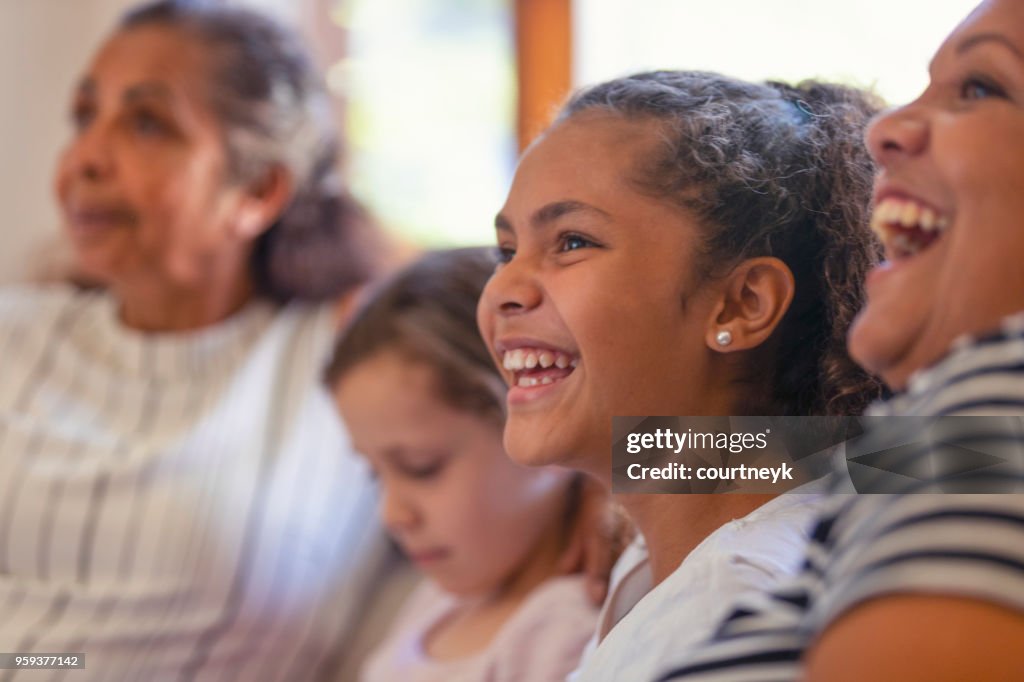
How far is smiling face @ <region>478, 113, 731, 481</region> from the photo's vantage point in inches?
29.7

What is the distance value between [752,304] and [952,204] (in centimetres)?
20

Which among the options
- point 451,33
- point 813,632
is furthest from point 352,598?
point 451,33

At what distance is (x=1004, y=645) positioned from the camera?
449 mm

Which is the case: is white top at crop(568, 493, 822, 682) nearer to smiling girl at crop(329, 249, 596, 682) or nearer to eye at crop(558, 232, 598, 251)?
eye at crop(558, 232, 598, 251)

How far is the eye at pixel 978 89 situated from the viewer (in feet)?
1.89

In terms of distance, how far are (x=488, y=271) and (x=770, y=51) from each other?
756 mm

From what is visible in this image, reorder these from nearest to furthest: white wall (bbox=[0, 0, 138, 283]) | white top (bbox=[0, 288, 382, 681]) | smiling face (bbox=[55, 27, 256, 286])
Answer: white top (bbox=[0, 288, 382, 681]) < smiling face (bbox=[55, 27, 256, 286]) < white wall (bbox=[0, 0, 138, 283])

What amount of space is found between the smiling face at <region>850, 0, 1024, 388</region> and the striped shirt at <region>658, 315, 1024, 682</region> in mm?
32

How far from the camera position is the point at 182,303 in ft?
5.29

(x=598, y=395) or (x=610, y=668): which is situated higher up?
(x=598, y=395)

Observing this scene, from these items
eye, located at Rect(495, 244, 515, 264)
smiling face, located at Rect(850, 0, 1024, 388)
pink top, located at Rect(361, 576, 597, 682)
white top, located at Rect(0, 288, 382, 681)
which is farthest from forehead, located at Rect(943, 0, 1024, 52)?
white top, located at Rect(0, 288, 382, 681)

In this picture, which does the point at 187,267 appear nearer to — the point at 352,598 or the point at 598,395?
the point at 352,598

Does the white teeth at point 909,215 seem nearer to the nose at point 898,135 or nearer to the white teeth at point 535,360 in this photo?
the nose at point 898,135

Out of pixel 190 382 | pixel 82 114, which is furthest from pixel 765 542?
pixel 82 114
